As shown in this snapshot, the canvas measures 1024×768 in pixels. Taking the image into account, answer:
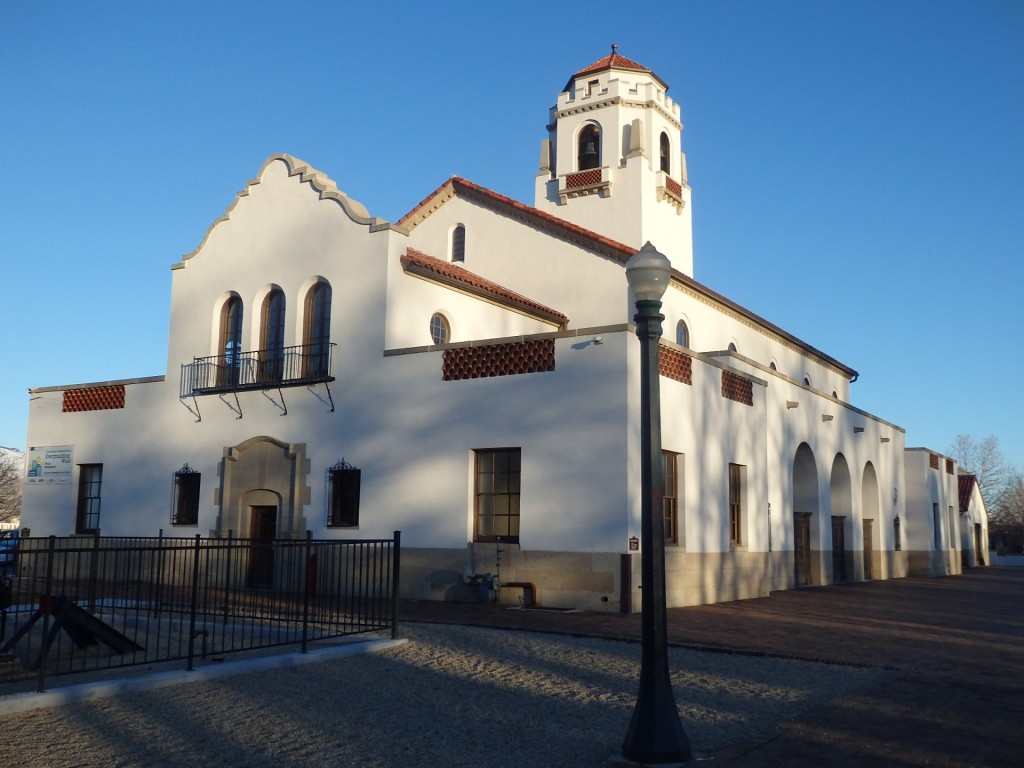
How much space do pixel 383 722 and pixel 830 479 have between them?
24.2 metres

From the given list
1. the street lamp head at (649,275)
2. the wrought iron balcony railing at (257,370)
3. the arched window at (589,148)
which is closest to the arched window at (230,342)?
the wrought iron balcony railing at (257,370)

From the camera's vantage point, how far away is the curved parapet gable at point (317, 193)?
22.0 m

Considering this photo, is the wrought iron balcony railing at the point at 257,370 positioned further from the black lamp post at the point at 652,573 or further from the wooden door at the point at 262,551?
the black lamp post at the point at 652,573

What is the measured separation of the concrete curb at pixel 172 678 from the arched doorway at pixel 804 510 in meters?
17.6

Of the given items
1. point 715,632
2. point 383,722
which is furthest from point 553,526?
point 383,722

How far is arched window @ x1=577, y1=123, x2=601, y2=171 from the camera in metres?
31.6

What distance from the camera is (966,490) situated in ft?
169

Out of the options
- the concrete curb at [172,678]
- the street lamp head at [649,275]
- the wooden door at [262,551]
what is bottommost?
the concrete curb at [172,678]

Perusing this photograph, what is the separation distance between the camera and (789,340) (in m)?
34.8

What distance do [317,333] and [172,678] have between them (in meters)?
14.0

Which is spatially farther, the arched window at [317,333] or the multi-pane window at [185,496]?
the multi-pane window at [185,496]

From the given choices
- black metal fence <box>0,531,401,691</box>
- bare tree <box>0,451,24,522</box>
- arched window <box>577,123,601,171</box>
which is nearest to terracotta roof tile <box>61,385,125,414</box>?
black metal fence <box>0,531,401,691</box>

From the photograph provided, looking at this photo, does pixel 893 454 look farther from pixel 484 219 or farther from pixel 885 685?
pixel 885 685

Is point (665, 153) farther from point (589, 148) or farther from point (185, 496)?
point (185, 496)
